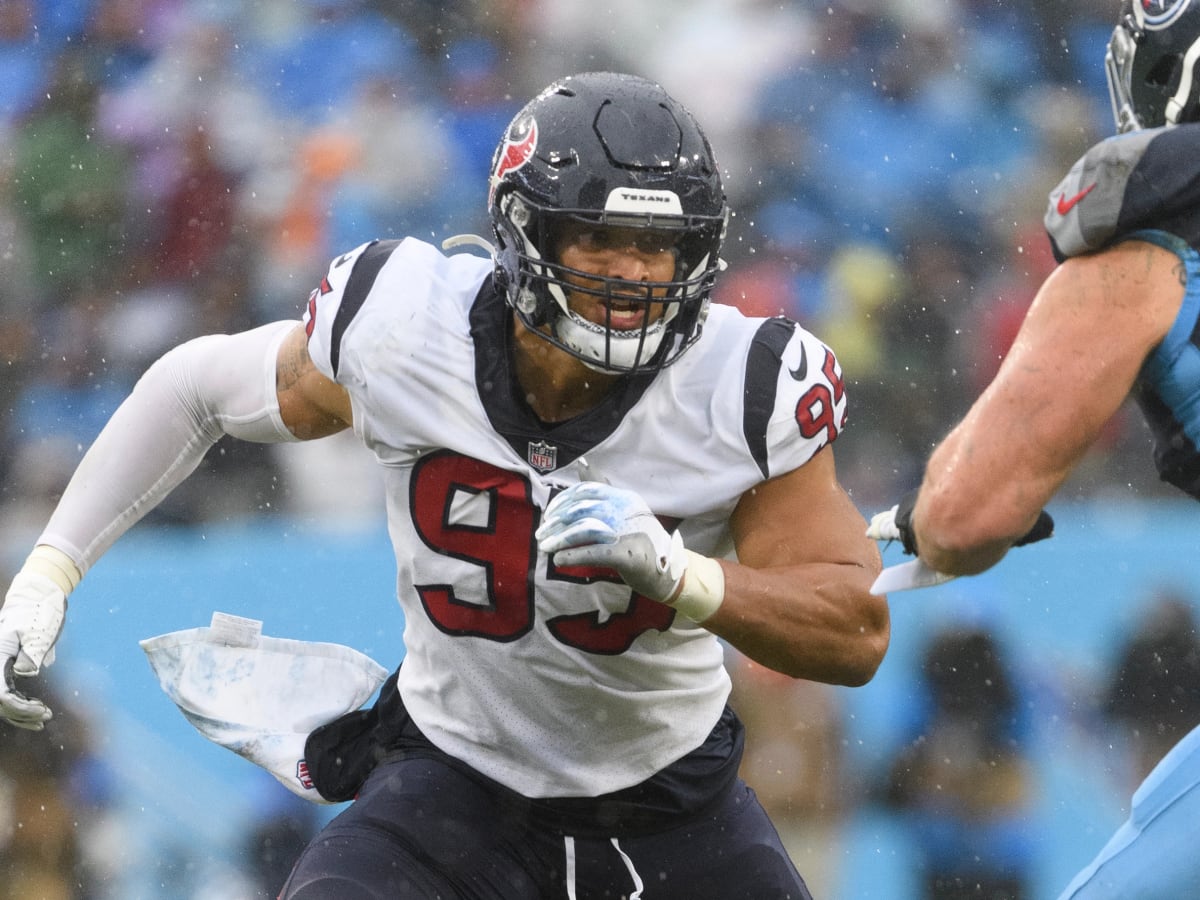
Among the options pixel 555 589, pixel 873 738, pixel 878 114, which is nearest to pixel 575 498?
pixel 555 589

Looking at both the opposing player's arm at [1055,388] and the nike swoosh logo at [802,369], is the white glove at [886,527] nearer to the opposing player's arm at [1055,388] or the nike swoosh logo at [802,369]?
the opposing player's arm at [1055,388]

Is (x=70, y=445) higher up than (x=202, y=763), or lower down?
higher up

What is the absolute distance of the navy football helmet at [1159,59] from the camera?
1.68 m

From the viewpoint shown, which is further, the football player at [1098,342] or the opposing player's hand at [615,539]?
the opposing player's hand at [615,539]

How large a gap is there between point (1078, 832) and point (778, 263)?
158 centimetres

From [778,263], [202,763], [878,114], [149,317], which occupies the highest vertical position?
[878,114]

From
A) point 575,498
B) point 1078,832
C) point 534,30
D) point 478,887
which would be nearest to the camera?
point 575,498

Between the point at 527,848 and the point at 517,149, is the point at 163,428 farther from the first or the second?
the point at 527,848

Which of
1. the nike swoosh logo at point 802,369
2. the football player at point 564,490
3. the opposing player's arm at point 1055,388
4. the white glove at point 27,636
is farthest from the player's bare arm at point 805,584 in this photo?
the white glove at point 27,636

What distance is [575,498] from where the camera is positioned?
6.11ft

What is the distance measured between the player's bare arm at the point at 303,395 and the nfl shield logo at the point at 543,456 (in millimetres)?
349

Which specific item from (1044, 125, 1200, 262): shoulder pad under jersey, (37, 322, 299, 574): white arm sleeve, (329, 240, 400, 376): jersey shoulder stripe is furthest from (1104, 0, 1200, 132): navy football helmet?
(37, 322, 299, 574): white arm sleeve

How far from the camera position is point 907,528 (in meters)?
1.74

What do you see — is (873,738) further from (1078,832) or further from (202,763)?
(202,763)
